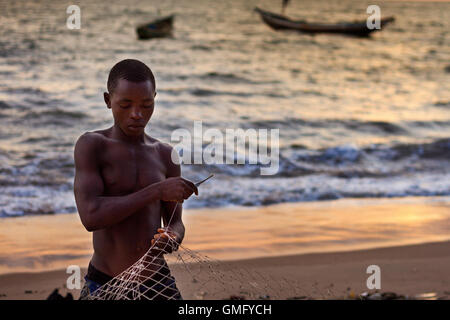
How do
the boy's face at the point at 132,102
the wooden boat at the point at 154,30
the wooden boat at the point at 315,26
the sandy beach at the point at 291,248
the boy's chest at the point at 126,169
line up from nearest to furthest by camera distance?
the boy's face at the point at 132,102
the boy's chest at the point at 126,169
the sandy beach at the point at 291,248
the wooden boat at the point at 154,30
the wooden boat at the point at 315,26

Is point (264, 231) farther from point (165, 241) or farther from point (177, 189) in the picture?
point (177, 189)

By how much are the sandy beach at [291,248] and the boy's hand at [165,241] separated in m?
2.53

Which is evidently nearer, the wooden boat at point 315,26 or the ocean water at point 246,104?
the ocean water at point 246,104

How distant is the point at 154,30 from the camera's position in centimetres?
3862

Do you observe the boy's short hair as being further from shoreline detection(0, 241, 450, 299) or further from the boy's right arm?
shoreline detection(0, 241, 450, 299)

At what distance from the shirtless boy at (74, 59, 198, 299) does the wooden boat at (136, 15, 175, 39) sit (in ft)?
117

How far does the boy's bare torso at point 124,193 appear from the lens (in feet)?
9.12

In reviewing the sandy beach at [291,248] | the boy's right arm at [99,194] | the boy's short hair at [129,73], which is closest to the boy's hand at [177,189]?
the boy's right arm at [99,194]

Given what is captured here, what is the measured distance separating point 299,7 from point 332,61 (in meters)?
46.2

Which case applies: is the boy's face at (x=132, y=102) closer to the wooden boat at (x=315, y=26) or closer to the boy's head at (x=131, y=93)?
the boy's head at (x=131, y=93)

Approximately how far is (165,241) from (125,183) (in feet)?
0.91

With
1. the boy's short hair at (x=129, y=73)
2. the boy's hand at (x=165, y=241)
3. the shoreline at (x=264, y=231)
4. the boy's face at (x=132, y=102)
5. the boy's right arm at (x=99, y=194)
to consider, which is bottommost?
the shoreline at (x=264, y=231)

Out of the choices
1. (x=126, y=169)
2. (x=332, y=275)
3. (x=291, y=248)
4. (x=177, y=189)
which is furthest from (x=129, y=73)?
(x=291, y=248)
